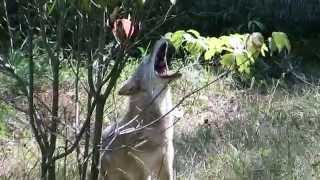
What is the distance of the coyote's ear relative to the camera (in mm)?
4801

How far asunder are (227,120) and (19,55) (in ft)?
7.65

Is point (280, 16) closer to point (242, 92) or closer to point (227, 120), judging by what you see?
point (242, 92)

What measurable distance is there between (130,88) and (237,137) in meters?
1.75

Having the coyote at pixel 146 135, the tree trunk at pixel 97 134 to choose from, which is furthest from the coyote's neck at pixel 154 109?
the tree trunk at pixel 97 134

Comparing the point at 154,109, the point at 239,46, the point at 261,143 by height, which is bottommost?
the point at 261,143

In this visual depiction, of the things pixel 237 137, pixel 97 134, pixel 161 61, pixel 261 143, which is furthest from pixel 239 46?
pixel 237 137

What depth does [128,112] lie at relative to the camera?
4.93 m

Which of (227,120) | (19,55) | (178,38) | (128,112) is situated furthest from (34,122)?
(19,55)

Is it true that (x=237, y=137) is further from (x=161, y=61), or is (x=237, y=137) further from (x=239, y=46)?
(x=239, y=46)

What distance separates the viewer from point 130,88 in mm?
4855

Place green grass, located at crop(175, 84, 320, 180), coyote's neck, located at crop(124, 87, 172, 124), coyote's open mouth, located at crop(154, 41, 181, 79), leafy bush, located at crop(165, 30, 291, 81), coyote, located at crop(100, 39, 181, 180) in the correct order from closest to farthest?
leafy bush, located at crop(165, 30, 291, 81) < coyote's open mouth, located at crop(154, 41, 181, 79) < coyote, located at crop(100, 39, 181, 180) < coyote's neck, located at crop(124, 87, 172, 124) < green grass, located at crop(175, 84, 320, 180)

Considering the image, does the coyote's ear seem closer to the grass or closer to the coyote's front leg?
the grass

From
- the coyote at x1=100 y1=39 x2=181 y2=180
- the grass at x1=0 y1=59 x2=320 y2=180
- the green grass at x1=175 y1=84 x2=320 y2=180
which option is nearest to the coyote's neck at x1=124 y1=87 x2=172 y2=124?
the coyote at x1=100 y1=39 x2=181 y2=180

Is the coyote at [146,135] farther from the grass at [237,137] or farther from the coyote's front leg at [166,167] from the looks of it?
the grass at [237,137]
